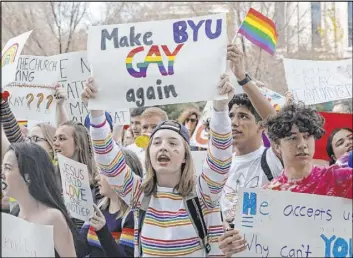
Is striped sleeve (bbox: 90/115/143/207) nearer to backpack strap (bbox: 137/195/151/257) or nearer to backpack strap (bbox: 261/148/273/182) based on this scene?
backpack strap (bbox: 137/195/151/257)

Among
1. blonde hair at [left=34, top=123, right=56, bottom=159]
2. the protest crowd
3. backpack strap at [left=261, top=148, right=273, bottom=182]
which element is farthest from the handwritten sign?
backpack strap at [left=261, top=148, right=273, bottom=182]

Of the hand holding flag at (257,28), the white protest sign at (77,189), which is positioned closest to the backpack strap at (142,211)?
the white protest sign at (77,189)

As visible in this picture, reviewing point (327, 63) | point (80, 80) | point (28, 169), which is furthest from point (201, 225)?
point (327, 63)

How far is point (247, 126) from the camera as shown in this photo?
459cm

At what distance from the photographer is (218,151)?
3682mm

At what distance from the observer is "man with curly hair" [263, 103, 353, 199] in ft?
12.0

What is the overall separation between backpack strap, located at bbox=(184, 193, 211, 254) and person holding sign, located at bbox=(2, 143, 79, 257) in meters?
0.58

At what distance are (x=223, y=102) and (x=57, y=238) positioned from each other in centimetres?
104

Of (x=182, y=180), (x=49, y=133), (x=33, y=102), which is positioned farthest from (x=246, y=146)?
(x=33, y=102)

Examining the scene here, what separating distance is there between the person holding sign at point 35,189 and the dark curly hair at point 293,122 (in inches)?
46.5

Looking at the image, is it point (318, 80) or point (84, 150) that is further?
point (318, 80)

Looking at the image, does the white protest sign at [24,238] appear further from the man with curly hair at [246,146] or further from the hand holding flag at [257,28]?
the hand holding flag at [257,28]

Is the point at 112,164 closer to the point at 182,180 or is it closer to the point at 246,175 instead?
the point at 182,180

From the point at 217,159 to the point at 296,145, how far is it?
0.47 m
